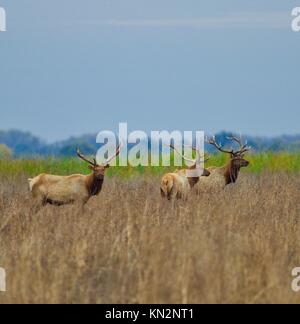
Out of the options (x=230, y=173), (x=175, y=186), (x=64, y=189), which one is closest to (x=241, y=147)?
(x=230, y=173)

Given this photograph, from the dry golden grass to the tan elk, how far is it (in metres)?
3.14

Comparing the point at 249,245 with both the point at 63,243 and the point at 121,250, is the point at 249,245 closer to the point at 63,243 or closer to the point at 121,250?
the point at 121,250

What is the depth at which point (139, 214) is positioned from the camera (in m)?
8.80

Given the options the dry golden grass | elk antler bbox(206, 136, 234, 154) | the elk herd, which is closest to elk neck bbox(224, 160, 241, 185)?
elk antler bbox(206, 136, 234, 154)

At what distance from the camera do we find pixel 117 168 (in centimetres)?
1728

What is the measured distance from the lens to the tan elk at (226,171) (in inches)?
505

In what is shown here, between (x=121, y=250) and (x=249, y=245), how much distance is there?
112 centimetres

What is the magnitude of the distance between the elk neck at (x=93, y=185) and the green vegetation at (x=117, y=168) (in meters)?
4.21

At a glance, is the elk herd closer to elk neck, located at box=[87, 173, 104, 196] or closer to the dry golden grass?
elk neck, located at box=[87, 173, 104, 196]

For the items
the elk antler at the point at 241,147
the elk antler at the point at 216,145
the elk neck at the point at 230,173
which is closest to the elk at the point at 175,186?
the elk neck at the point at 230,173
